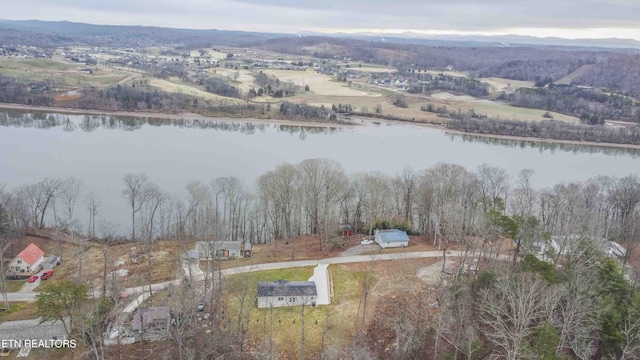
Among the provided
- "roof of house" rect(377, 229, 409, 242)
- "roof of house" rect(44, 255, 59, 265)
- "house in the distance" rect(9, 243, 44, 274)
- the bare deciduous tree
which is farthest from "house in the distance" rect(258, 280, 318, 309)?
the bare deciduous tree

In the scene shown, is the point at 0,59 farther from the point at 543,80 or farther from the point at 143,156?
the point at 543,80

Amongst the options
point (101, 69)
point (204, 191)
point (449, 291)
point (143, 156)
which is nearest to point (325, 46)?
point (101, 69)

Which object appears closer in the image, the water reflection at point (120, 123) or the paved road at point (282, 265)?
the paved road at point (282, 265)

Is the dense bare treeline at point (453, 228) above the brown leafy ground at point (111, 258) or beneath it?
above

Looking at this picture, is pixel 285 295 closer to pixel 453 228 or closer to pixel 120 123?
pixel 453 228

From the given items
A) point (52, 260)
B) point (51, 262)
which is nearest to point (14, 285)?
point (51, 262)

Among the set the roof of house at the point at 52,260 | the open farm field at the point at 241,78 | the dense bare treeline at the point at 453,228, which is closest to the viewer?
the dense bare treeline at the point at 453,228

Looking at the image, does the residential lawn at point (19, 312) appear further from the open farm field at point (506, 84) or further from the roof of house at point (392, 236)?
the open farm field at point (506, 84)

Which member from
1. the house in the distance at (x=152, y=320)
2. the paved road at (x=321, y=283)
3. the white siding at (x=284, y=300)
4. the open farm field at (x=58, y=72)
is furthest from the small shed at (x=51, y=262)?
the open farm field at (x=58, y=72)
